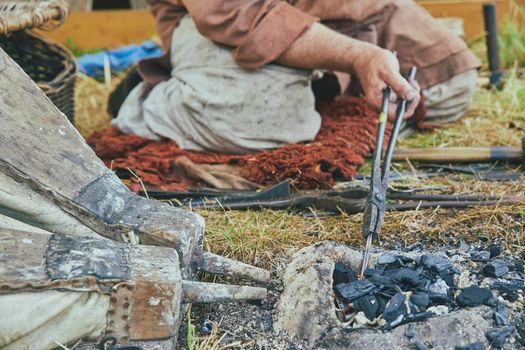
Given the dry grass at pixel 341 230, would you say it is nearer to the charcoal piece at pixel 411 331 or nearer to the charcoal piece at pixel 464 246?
the charcoal piece at pixel 464 246

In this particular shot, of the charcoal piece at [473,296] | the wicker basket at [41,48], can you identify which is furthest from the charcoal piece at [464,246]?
the wicker basket at [41,48]

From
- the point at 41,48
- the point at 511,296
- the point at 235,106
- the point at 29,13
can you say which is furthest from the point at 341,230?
the point at 41,48

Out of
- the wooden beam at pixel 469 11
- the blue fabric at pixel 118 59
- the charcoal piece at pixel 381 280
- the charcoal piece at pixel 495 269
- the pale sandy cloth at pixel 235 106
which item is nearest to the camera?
the charcoal piece at pixel 381 280

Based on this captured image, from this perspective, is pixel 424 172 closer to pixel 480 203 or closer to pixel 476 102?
pixel 480 203

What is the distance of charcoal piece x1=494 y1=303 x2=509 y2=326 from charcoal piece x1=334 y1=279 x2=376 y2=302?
0.33 metres

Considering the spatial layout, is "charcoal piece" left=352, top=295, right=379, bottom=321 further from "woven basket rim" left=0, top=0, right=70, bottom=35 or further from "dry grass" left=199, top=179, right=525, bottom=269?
"woven basket rim" left=0, top=0, right=70, bottom=35

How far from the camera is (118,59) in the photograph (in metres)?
5.20

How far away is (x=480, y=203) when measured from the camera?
2.87 m

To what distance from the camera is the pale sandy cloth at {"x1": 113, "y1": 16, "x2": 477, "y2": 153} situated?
3447 millimetres

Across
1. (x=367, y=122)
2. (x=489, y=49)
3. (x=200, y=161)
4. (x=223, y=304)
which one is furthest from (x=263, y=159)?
(x=489, y=49)

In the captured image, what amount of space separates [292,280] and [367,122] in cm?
153

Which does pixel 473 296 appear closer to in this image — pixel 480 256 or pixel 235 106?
pixel 480 256

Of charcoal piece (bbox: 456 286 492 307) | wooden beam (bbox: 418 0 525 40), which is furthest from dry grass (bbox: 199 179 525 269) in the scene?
wooden beam (bbox: 418 0 525 40)

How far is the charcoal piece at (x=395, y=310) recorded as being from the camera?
205cm
